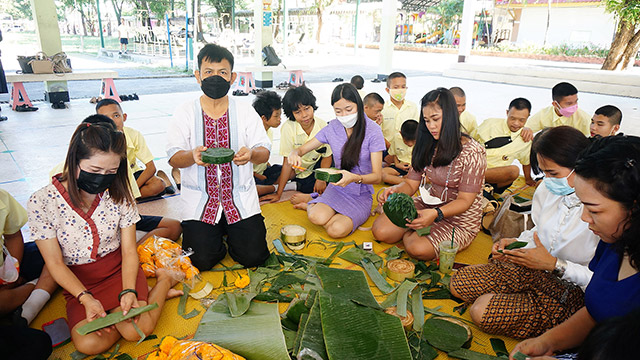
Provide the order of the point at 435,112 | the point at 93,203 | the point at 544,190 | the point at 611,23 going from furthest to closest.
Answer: the point at 611,23 < the point at 435,112 < the point at 544,190 < the point at 93,203

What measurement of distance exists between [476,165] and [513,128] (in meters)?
1.92

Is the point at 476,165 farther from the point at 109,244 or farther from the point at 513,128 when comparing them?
the point at 109,244

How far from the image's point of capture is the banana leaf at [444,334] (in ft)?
7.58

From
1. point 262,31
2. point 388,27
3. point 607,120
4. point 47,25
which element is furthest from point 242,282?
point 388,27

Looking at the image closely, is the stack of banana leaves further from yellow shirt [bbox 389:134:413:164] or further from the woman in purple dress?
yellow shirt [bbox 389:134:413:164]

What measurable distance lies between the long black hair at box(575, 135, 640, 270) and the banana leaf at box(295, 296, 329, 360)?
135 cm

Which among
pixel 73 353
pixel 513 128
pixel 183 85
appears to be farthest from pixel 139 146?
pixel 183 85

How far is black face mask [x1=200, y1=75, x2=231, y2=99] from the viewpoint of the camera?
9.53 ft

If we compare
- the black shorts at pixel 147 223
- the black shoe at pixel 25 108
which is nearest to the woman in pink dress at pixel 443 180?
the black shorts at pixel 147 223

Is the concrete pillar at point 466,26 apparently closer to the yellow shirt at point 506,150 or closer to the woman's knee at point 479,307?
the yellow shirt at point 506,150

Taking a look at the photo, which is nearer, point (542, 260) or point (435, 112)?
point (542, 260)

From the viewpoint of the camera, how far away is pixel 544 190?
2.72 meters

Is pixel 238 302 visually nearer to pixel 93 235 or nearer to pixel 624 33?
pixel 93 235

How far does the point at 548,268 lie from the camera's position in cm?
239
